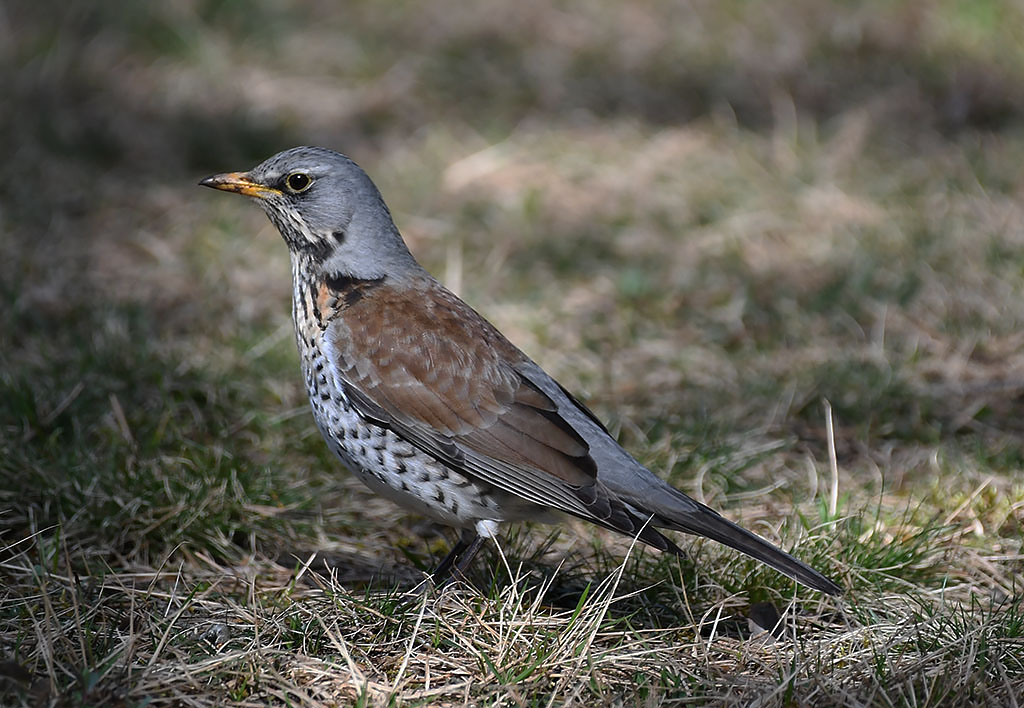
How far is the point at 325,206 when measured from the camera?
4.52m

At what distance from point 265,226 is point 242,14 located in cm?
346

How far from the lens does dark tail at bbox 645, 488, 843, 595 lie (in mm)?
3691

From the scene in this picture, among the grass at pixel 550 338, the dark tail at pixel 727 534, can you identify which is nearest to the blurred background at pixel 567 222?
the grass at pixel 550 338

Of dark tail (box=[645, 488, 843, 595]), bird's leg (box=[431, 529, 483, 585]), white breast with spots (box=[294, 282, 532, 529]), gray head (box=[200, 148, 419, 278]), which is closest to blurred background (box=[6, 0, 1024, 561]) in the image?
white breast with spots (box=[294, 282, 532, 529])

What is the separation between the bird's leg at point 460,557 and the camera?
13.5 ft

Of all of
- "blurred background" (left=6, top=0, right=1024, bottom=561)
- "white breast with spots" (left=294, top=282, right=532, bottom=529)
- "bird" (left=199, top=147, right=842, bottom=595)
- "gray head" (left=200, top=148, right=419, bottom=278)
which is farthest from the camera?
"blurred background" (left=6, top=0, right=1024, bottom=561)

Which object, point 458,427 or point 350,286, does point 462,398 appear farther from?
point 350,286

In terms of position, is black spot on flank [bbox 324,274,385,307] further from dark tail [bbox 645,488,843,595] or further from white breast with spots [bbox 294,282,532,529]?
dark tail [bbox 645,488,843,595]

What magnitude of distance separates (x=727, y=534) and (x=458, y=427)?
951 mm

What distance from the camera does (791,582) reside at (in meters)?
4.04

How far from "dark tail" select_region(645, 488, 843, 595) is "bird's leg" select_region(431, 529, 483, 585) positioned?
0.63 meters

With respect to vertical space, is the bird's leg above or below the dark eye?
below

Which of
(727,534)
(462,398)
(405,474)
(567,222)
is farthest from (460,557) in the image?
(567,222)

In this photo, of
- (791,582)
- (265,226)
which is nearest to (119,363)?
(265,226)
